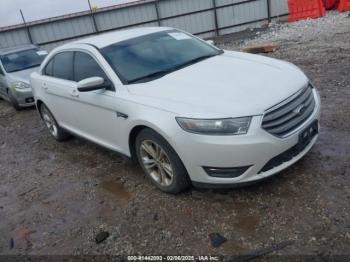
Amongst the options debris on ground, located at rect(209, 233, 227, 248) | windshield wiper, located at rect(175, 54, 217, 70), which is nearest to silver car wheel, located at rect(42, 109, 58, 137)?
windshield wiper, located at rect(175, 54, 217, 70)

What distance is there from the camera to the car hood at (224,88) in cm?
331

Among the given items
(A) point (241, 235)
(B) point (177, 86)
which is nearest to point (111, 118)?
(B) point (177, 86)

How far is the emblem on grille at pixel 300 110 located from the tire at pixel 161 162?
1.21 metres

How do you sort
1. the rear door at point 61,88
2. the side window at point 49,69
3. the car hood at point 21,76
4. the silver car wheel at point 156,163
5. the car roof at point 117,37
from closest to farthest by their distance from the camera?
the silver car wheel at point 156,163
the car roof at point 117,37
the rear door at point 61,88
the side window at point 49,69
the car hood at point 21,76

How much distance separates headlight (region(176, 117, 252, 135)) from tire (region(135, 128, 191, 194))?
0.40 metres

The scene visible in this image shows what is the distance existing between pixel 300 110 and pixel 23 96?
7.53 metres

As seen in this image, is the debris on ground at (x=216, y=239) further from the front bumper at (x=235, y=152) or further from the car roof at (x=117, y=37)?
the car roof at (x=117, y=37)

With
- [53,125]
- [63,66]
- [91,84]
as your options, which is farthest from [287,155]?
[53,125]

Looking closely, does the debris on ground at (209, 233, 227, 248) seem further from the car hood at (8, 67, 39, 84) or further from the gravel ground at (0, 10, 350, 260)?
the car hood at (8, 67, 39, 84)

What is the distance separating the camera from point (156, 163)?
3.94 metres

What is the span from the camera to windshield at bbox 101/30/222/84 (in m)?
4.21

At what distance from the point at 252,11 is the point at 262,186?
55.5 feet

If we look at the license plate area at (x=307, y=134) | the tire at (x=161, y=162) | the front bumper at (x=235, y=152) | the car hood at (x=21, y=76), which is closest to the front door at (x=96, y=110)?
the tire at (x=161, y=162)

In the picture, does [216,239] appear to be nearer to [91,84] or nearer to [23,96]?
[91,84]
